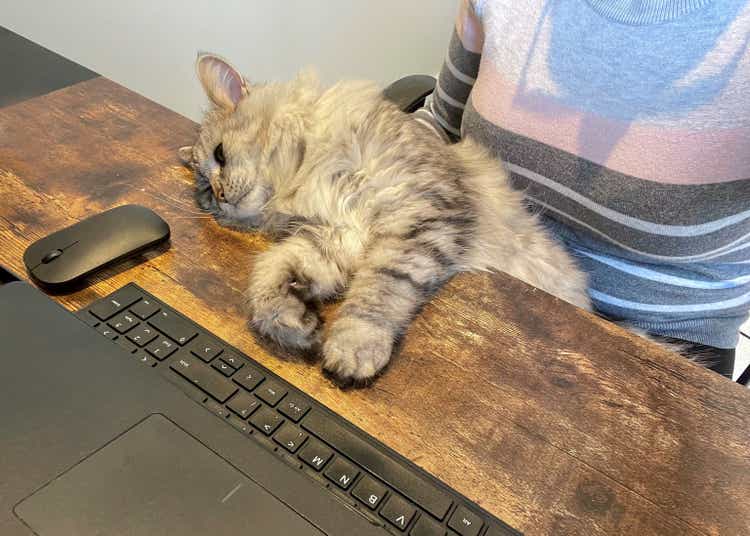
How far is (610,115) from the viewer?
96cm

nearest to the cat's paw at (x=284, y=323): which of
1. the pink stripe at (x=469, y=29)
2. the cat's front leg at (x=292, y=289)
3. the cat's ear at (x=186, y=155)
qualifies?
the cat's front leg at (x=292, y=289)

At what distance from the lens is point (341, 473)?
1.74 ft

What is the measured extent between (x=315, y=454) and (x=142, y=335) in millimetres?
258

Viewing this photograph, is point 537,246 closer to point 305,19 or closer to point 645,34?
point 645,34

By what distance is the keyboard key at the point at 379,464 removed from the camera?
1.71 feet

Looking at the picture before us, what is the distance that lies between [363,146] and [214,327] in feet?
1.61

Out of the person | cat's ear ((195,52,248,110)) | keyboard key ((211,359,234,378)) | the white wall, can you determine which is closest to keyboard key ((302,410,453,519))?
keyboard key ((211,359,234,378))

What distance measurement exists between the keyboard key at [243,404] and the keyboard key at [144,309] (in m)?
0.17

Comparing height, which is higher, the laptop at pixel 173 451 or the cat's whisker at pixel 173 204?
the laptop at pixel 173 451

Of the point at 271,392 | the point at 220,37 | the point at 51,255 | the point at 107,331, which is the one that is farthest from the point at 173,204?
the point at 220,37

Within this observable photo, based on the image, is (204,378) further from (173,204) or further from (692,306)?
(692,306)

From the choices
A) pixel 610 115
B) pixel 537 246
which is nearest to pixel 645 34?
pixel 610 115

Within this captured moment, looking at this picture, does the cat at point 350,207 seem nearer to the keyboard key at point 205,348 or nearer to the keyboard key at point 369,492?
the keyboard key at point 205,348

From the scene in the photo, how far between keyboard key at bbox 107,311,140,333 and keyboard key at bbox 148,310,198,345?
2 cm
